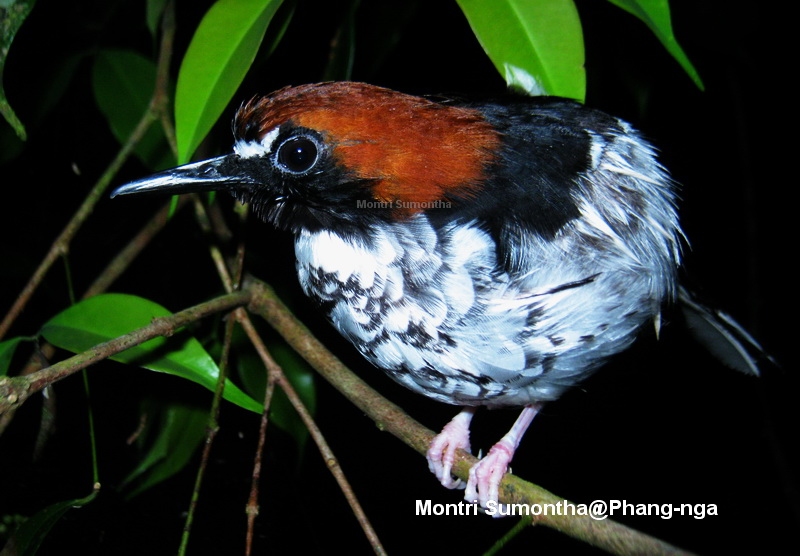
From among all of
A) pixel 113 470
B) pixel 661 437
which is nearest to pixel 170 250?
pixel 113 470

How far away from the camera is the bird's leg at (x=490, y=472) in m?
1.54

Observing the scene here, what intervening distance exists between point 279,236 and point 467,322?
1043 millimetres

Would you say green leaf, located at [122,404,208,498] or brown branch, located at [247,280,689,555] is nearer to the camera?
brown branch, located at [247,280,689,555]

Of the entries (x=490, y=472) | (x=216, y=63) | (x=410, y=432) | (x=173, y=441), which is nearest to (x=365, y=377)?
(x=173, y=441)

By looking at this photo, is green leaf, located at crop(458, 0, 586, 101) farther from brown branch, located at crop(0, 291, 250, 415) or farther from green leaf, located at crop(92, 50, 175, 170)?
green leaf, located at crop(92, 50, 175, 170)

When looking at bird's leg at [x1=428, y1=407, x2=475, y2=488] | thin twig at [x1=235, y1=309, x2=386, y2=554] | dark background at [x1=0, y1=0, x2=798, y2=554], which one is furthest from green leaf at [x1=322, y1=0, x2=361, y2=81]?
bird's leg at [x1=428, y1=407, x2=475, y2=488]

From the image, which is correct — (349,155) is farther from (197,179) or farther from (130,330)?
(130,330)

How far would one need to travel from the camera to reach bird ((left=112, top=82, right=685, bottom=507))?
132 centimetres

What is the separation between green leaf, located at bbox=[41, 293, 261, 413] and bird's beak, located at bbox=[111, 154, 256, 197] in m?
0.24

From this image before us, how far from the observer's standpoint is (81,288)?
7.55ft

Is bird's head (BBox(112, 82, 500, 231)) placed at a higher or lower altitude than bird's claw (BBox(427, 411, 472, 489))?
higher

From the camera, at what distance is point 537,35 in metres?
1.35

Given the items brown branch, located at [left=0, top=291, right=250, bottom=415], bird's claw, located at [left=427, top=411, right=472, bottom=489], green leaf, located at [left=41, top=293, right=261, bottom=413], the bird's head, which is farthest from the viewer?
bird's claw, located at [left=427, top=411, right=472, bottom=489]

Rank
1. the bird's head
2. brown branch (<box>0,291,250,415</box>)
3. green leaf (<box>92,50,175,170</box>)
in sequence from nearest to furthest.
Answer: brown branch (<box>0,291,250,415</box>) → the bird's head → green leaf (<box>92,50,175,170</box>)
